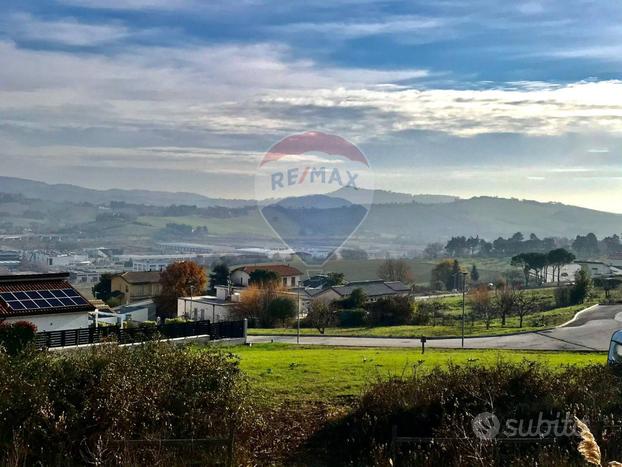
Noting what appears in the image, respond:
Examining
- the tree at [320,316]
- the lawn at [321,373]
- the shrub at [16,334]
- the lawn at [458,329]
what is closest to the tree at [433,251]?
the lawn at [458,329]

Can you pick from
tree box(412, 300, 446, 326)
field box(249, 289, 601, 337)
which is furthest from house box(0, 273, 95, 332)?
tree box(412, 300, 446, 326)

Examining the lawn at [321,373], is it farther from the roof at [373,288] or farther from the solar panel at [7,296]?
the roof at [373,288]

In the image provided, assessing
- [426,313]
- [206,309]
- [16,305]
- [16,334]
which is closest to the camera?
[16,334]

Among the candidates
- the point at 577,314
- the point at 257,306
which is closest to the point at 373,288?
the point at 257,306

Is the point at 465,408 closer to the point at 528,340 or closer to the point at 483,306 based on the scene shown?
the point at 528,340

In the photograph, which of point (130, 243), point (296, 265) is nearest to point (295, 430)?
point (296, 265)

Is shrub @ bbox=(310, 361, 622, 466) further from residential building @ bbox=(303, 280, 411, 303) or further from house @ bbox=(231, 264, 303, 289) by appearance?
house @ bbox=(231, 264, 303, 289)

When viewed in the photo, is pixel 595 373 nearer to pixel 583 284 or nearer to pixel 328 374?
pixel 328 374
